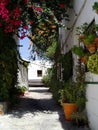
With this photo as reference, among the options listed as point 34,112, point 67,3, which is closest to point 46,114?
point 34,112

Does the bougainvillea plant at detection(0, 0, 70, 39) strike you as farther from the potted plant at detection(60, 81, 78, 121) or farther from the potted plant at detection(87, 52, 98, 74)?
the potted plant at detection(87, 52, 98, 74)

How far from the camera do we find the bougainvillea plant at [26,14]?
1146cm

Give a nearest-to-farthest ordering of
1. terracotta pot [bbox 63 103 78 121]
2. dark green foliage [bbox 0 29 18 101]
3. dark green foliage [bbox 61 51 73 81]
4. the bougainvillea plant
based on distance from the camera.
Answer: terracotta pot [bbox 63 103 78 121]
the bougainvillea plant
dark green foliage [bbox 0 29 18 101]
dark green foliage [bbox 61 51 73 81]

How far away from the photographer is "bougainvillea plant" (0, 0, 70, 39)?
11461 mm

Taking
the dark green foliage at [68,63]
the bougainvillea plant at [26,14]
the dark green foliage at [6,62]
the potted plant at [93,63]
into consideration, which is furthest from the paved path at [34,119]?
the bougainvillea plant at [26,14]

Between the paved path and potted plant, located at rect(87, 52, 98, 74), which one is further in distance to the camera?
the paved path

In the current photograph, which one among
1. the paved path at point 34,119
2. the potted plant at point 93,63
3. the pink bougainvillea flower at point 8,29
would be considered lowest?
the paved path at point 34,119

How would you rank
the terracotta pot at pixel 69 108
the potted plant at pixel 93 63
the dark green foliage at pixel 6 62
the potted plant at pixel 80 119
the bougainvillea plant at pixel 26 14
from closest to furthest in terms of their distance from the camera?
the potted plant at pixel 93 63
the potted plant at pixel 80 119
the terracotta pot at pixel 69 108
the bougainvillea plant at pixel 26 14
the dark green foliage at pixel 6 62

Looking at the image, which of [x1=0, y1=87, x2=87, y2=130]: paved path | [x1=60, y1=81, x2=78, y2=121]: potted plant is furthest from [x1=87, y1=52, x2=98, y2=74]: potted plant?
[x1=60, y1=81, x2=78, y2=121]: potted plant

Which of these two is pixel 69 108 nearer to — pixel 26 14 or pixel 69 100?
pixel 69 100

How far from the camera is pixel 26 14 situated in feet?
40.1

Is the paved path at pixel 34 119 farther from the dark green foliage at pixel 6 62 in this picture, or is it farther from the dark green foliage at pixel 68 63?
the dark green foliage at pixel 68 63

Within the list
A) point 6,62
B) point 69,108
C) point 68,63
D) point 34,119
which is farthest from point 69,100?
point 6,62

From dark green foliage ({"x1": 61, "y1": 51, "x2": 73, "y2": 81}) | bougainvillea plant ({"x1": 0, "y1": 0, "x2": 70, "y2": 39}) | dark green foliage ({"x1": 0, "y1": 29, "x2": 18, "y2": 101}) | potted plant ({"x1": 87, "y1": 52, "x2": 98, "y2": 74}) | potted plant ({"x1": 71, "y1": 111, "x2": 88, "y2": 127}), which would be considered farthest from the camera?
dark green foliage ({"x1": 61, "y1": 51, "x2": 73, "y2": 81})
